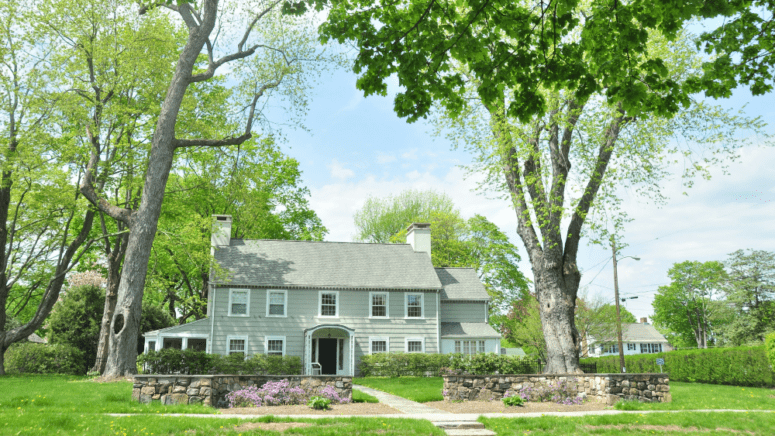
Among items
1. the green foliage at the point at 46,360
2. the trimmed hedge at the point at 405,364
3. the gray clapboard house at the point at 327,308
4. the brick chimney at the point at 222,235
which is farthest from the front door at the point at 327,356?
the green foliage at the point at 46,360

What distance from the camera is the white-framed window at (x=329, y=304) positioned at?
2548 centimetres

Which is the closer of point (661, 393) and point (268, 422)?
point (268, 422)

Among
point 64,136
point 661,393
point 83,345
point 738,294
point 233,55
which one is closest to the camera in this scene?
point 661,393

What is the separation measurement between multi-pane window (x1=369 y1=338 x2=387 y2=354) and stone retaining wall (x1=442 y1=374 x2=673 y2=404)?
12.0 metres

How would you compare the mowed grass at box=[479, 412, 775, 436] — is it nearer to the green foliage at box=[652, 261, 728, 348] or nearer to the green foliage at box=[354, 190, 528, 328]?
the green foliage at box=[354, 190, 528, 328]

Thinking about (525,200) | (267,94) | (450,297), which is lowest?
(450,297)

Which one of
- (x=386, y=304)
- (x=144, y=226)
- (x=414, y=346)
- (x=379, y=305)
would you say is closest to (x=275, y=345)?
(x=379, y=305)

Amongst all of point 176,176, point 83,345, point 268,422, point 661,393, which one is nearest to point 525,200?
point 661,393

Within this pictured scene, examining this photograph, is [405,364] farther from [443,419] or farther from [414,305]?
[443,419]

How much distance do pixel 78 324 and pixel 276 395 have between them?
16.1 metres

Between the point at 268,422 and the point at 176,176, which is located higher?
the point at 176,176

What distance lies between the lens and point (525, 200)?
1634 centimetres

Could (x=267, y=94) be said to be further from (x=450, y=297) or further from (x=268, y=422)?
(x=268, y=422)

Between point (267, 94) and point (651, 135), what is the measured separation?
13954mm
